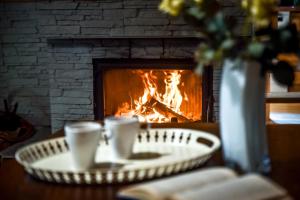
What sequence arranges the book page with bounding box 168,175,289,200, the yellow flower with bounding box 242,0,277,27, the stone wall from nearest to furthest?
the book page with bounding box 168,175,289,200, the yellow flower with bounding box 242,0,277,27, the stone wall

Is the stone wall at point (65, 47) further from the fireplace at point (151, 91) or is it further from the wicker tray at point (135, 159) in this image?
the wicker tray at point (135, 159)

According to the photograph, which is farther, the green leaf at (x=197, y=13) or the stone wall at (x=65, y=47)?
the stone wall at (x=65, y=47)

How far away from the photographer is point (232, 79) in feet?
3.29

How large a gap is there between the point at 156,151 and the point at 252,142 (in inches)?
12.0

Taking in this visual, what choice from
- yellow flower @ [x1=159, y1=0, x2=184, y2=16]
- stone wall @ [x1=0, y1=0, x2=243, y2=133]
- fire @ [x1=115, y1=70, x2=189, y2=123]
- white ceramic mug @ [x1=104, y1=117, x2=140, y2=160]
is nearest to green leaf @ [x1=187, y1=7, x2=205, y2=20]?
yellow flower @ [x1=159, y1=0, x2=184, y2=16]

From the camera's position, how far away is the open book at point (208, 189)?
0.79m

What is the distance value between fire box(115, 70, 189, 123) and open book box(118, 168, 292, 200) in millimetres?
2112

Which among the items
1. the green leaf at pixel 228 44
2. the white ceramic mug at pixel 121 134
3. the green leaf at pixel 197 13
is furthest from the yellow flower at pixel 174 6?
the white ceramic mug at pixel 121 134

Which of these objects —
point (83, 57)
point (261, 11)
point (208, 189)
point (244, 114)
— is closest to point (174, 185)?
point (208, 189)

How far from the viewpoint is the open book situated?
794 millimetres

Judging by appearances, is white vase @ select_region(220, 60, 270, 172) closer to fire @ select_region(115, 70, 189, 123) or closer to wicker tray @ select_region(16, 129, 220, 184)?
wicker tray @ select_region(16, 129, 220, 184)

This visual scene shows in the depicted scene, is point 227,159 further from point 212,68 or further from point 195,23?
point 212,68

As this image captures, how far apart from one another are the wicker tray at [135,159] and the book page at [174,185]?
137 mm

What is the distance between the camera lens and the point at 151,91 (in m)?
3.02
